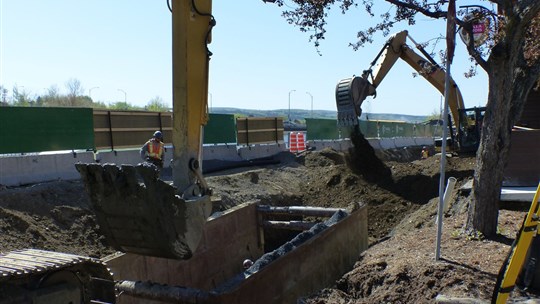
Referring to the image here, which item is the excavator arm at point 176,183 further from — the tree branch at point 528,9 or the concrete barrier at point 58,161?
the concrete barrier at point 58,161

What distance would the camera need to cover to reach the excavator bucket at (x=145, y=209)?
584cm

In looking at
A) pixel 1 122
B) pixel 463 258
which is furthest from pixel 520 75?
pixel 1 122

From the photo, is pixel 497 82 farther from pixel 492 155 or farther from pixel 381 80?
pixel 381 80

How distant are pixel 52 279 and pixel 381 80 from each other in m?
13.7

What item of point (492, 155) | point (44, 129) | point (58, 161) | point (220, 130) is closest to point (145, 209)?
point (492, 155)

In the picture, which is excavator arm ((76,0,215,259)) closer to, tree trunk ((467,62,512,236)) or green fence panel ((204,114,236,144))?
tree trunk ((467,62,512,236))

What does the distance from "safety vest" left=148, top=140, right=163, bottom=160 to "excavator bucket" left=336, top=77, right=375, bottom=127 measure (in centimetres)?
531

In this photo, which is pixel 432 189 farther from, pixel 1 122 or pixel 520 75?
pixel 1 122

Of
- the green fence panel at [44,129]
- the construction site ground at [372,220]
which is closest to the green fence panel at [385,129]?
the construction site ground at [372,220]

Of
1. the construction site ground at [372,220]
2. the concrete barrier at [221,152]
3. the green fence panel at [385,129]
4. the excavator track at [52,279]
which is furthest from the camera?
the green fence panel at [385,129]

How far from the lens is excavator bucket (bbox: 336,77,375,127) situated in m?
15.7

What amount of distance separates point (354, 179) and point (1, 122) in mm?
9737

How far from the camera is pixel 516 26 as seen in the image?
772 cm

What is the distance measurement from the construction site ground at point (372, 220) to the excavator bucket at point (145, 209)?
90.7 inches
